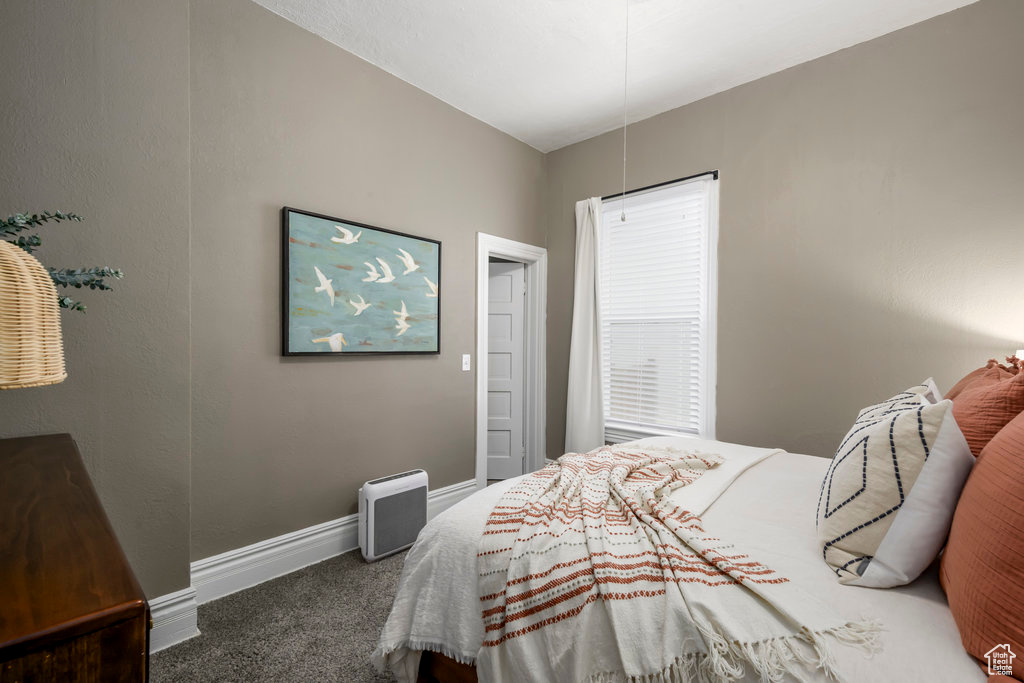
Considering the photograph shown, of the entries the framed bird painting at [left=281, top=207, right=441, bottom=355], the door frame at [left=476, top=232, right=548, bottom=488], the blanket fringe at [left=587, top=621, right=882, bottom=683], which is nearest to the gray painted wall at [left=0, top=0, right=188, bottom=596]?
the framed bird painting at [left=281, top=207, right=441, bottom=355]

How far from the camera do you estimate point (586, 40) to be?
264 centimetres

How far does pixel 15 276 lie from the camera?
0.74 metres

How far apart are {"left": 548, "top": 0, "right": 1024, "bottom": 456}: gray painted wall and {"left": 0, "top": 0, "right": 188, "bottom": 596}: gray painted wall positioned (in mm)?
2993

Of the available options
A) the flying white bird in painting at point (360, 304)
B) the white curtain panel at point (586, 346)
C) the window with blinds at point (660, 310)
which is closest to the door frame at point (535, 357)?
the white curtain panel at point (586, 346)

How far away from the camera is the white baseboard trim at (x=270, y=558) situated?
7.32ft

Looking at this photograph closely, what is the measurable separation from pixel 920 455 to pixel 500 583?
107 cm

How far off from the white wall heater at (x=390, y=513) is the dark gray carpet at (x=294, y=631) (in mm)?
139

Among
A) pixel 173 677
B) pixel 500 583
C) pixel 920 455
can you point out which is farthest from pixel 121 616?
pixel 173 677

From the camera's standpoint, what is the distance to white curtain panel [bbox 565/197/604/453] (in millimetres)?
3734

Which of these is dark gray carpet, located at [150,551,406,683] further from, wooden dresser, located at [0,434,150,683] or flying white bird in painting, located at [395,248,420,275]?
flying white bird in painting, located at [395,248,420,275]

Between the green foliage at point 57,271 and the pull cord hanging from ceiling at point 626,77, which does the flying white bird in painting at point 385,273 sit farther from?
the green foliage at point 57,271

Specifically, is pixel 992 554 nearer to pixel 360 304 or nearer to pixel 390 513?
pixel 390 513

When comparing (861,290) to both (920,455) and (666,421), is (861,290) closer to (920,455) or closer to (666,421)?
(666,421)

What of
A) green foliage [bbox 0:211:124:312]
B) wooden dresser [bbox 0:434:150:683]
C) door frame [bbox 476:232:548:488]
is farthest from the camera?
door frame [bbox 476:232:548:488]
